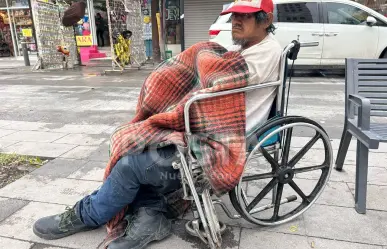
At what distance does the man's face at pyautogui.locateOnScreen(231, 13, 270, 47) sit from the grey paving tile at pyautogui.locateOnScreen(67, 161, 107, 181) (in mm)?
1663

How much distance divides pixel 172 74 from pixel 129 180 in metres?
0.67

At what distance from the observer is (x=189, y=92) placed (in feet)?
6.52

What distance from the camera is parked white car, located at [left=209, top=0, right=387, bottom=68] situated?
23.5ft

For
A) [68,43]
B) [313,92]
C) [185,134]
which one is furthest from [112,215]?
[68,43]

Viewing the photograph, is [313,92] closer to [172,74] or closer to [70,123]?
[70,123]

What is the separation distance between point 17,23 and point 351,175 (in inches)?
573

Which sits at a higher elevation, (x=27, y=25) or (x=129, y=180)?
(x=27, y=25)

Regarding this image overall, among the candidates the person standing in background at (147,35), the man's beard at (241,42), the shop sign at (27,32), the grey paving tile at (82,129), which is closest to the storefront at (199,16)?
the person standing in background at (147,35)

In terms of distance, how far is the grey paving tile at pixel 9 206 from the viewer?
7.57ft

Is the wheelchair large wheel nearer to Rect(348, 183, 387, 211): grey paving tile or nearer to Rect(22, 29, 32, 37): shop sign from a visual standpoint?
Rect(348, 183, 387, 211): grey paving tile

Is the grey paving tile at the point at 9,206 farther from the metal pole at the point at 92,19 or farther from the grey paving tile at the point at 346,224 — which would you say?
the metal pole at the point at 92,19

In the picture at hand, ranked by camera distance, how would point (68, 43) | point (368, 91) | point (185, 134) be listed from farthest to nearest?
1. point (68, 43)
2. point (368, 91)
3. point (185, 134)

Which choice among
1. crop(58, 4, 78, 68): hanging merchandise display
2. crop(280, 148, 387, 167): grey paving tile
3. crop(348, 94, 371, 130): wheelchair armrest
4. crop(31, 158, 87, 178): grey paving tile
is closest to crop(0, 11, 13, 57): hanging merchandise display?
crop(58, 4, 78, 68): hanging merchandise display

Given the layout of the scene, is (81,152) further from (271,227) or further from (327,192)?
(327,192)
